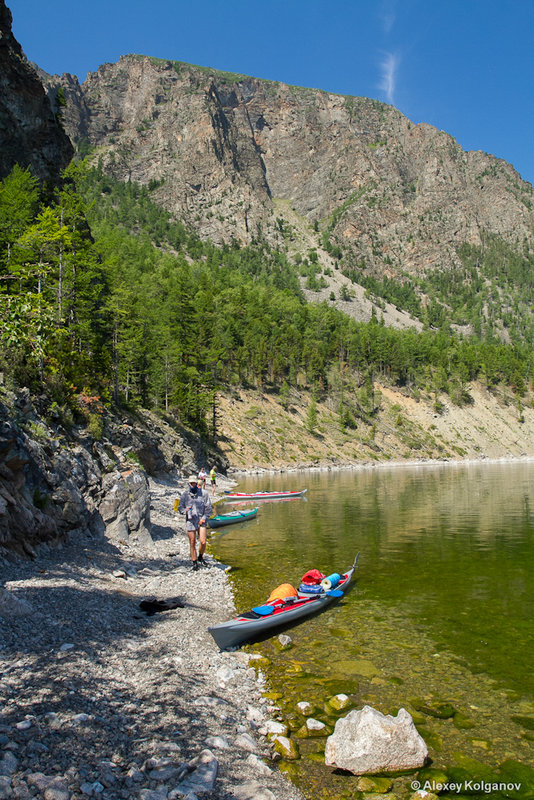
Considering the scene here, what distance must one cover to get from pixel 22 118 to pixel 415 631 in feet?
207

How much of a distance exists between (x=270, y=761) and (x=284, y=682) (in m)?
2.78

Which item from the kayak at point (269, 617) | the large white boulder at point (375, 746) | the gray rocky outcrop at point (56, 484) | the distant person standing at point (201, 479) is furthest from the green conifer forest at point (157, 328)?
the large white boulder at point (375, 746)

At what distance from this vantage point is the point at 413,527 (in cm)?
2825

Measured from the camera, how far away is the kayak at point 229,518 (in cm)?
2941

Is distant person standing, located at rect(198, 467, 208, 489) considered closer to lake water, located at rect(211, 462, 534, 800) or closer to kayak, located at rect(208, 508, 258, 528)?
kayak, located at rect(208, 508, 258, 528)

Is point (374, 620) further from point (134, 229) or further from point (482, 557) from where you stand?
point (134, 229)

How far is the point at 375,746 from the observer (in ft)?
22.2

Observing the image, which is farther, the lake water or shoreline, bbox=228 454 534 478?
shoreline, bbox=228 454 534 478

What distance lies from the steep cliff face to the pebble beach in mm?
53897

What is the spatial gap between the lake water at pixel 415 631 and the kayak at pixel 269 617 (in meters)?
0.35

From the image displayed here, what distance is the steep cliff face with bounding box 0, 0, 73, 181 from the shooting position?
50375 millimetres

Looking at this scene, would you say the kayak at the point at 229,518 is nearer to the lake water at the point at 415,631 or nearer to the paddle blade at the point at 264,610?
the lake water at the point at 415,631

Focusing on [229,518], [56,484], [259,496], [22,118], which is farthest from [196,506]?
[22,118]

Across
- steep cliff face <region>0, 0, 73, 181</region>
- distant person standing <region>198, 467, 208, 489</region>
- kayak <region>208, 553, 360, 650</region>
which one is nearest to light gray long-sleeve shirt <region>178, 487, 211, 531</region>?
distant person standing <region>198, 467, 208, 489</region>
